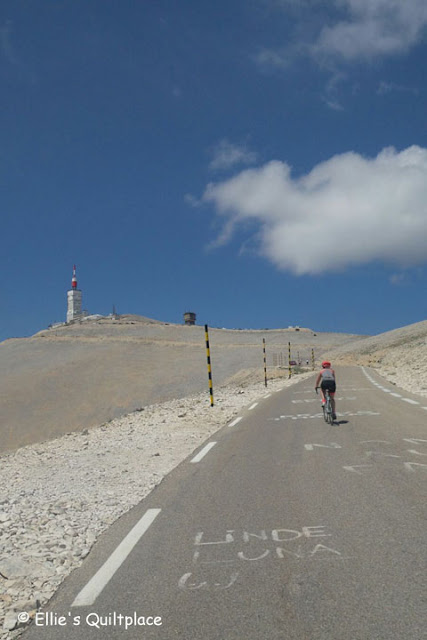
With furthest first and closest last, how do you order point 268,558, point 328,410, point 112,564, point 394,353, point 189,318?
point 189,318, point 394,353, point 328,410, point 112,564, point 268,558

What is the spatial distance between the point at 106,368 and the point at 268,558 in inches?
2168

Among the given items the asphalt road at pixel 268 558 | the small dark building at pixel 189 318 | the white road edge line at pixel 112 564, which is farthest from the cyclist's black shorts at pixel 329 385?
the small dark building at pixel 189 318

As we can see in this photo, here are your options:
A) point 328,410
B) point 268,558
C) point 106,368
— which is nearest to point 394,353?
point 106,368

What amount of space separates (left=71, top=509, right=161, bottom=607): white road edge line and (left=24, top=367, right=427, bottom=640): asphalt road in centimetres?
2

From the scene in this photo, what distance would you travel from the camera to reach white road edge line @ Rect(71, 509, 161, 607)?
13.6ft

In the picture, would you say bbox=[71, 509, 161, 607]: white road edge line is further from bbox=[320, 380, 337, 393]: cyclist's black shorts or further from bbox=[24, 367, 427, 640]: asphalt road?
bbox=[320, 380, 337, 393]: cyclist's black shorts

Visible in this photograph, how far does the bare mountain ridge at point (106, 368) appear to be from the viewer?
36750 mm

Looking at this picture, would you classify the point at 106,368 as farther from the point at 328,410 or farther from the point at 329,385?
the point at 328,410

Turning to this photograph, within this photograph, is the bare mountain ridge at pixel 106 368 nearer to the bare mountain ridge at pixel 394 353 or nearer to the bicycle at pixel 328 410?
the bare mountain ridge at pixel 394 353

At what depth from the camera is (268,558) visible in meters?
4.59

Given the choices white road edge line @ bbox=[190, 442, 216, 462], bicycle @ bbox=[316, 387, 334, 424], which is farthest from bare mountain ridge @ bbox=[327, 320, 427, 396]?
white road edge line @ bbox=[190, 442, 216, 462]

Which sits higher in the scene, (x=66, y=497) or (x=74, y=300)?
(x=74, y=300)

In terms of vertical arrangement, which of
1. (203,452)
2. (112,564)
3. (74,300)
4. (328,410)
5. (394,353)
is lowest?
(112,564)

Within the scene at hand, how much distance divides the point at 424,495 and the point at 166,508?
311 cm
